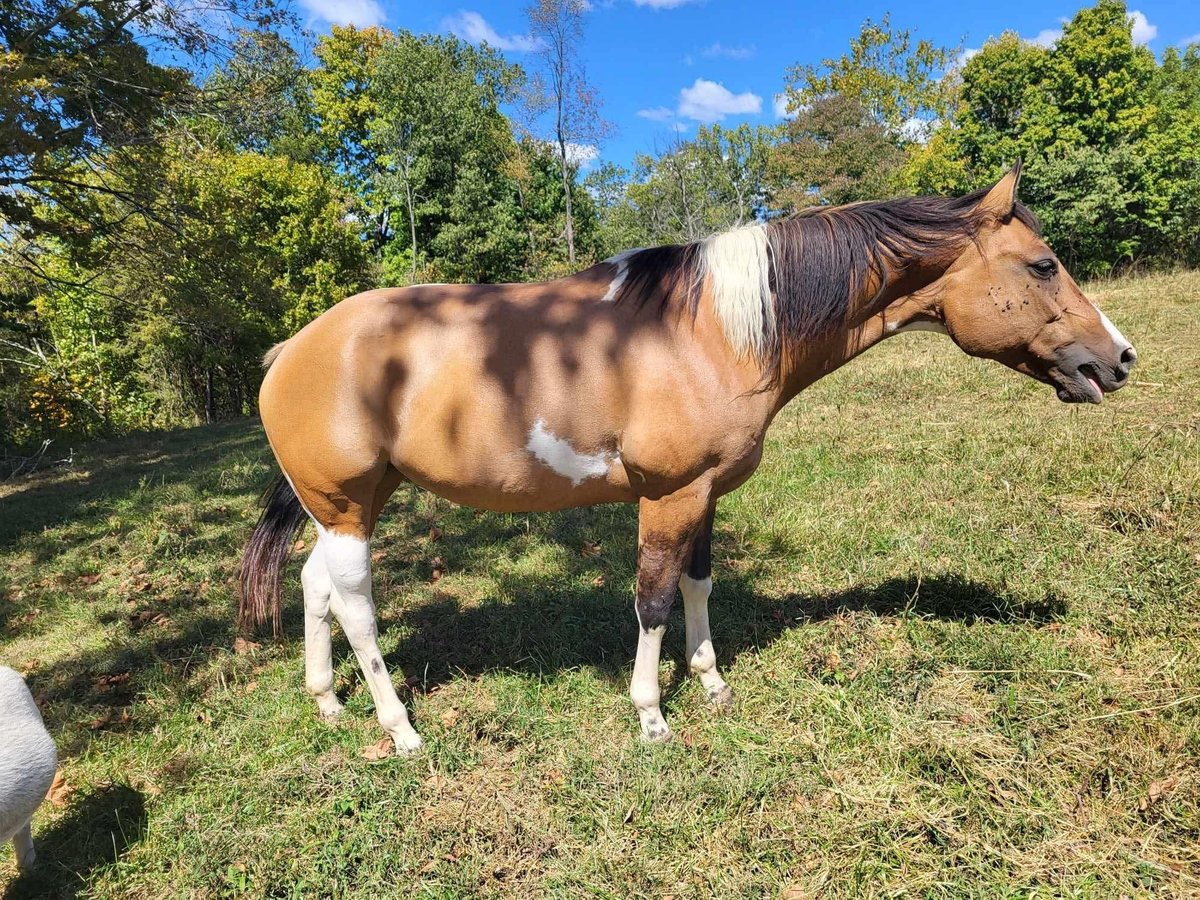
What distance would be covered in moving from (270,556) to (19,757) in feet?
4.51

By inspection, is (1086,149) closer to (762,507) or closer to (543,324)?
(762,507)

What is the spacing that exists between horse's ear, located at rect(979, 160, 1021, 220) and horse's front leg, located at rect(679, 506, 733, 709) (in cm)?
184

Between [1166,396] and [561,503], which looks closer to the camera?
[561,503]

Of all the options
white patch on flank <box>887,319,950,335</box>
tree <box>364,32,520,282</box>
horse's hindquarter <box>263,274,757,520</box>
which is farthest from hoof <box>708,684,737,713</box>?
tree <box>364,32,520,282</box>

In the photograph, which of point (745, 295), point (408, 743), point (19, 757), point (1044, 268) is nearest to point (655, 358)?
point (745, 295)

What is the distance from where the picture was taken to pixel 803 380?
9.04ft

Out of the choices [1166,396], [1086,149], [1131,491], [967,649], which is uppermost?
[1086,149]

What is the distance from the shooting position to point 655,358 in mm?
2512

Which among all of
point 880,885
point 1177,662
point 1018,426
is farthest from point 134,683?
point 1018,426

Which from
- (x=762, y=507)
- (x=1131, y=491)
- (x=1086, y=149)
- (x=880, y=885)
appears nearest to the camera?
(x=880, y=885)

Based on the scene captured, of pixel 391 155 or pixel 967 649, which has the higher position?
pixel 391 155

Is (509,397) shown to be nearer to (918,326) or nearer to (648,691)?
(648,691)

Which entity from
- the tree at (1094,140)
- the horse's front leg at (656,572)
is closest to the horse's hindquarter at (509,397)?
the horse's front leg at (656,572)

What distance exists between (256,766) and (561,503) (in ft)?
6.39
